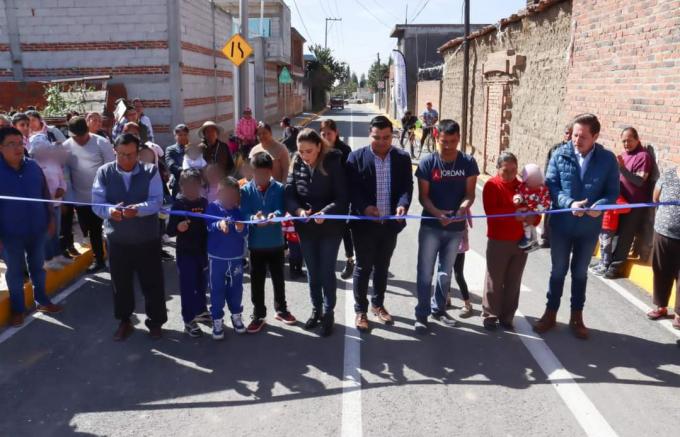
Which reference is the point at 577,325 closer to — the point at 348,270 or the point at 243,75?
the point at 348,270

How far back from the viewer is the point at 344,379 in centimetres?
439

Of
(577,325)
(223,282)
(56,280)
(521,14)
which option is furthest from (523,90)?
(56,280)

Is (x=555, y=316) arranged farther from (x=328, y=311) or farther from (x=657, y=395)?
(x=328, y=311)

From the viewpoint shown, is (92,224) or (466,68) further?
(466,68)

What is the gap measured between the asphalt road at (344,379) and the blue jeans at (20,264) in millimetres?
283

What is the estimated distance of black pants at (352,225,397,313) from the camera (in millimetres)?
5098

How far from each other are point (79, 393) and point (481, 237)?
6.33 metres

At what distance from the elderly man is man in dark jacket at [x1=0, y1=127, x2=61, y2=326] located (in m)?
0.90

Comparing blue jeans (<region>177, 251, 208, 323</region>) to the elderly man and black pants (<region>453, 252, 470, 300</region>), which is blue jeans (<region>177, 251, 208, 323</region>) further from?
black pants (<region>453, 252, 470, 300</region>)

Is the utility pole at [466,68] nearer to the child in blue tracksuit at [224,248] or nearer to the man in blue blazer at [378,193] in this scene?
the man in blue blazer at [378,193]

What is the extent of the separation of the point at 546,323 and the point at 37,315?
5.10 metres

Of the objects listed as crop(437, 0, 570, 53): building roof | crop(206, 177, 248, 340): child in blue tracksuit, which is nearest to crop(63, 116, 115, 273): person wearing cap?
crop(206, 177, 248, 340): child in blue tracksuit

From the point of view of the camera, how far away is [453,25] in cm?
4138

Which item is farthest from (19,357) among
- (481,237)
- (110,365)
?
(481,237)
